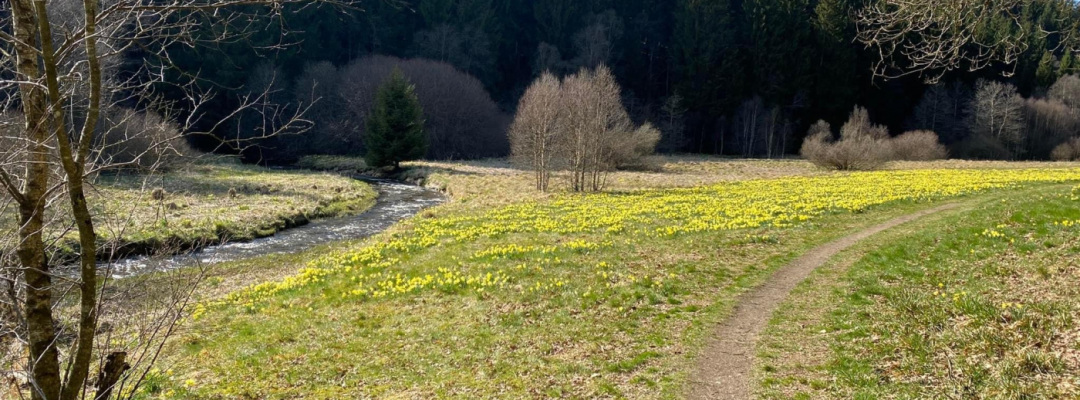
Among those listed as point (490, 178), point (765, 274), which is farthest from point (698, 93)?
point (765, 274)

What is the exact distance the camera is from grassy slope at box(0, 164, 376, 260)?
22656 millimetres

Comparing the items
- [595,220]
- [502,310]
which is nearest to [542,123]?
[595,220]

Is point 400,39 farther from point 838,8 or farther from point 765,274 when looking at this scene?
point 765,274

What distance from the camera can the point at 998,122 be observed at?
228 feet

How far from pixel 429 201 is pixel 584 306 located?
1106 inches

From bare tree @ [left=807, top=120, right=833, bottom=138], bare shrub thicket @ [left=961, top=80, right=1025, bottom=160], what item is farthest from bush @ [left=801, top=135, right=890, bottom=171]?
bare shrub thicket @ [left=961, top=80, right=1025, bottom=160]

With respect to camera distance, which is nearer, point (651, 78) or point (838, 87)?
point (838, 87)

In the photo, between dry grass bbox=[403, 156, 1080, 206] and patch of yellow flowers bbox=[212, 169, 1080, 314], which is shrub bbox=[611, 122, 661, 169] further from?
patch of yellow flowers bbox=[212, 169, 1080, 314]

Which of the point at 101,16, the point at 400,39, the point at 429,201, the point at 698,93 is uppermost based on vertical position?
the point at 400,39

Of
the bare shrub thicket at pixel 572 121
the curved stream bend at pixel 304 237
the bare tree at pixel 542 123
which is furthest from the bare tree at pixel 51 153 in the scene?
the bare tree at pixel 542 123

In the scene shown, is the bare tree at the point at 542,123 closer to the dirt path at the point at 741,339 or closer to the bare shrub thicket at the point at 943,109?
the dirt path at the point at 741,339

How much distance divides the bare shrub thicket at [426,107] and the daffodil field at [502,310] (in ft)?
164

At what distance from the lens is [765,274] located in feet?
45.8

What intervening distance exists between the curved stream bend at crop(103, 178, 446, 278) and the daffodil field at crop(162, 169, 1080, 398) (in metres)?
4.01
